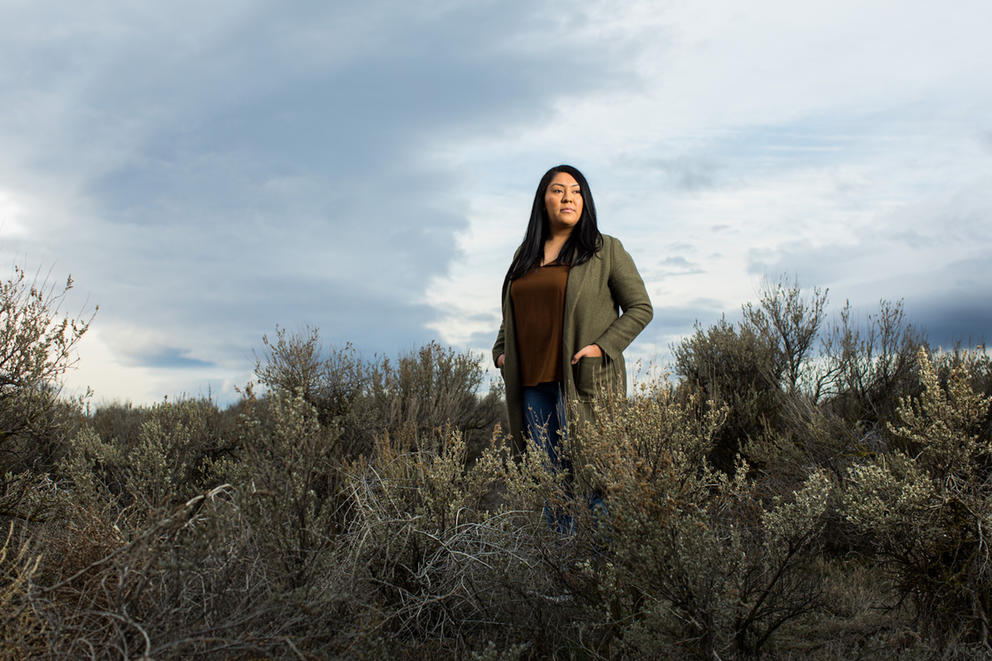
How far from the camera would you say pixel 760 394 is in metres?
7.49

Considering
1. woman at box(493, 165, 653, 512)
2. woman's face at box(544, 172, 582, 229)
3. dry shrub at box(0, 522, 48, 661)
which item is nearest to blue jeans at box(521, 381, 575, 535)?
woman at box(493, 165, 653, 512)

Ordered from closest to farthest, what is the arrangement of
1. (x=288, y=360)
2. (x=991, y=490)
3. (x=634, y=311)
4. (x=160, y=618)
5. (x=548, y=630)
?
(x=160, y=618) → (x=548, y=630) → (x=991, y=490) → (x=634, y=311) → (x=288, y=360)

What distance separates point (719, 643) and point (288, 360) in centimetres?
555

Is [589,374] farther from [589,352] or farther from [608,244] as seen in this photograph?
[608,244]

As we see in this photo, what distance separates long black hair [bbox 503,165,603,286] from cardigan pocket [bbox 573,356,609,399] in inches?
23.8

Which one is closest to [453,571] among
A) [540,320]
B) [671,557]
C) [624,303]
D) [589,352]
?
[671,557]

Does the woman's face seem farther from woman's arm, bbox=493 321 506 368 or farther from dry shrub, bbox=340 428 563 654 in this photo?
dry shrub, bbox=340 428 563 654

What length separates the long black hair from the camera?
4402 millimetres

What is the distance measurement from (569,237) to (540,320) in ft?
1.94

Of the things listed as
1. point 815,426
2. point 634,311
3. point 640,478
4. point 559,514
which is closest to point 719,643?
point 640,478

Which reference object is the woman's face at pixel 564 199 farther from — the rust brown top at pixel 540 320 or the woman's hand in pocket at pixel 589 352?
the woman's hand in pocket at pixel 589 352

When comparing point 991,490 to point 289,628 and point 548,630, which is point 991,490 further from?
point 289,628

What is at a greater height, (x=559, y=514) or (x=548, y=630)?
(x=559, y=514)

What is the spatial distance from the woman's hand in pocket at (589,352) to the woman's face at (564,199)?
31.8 inches
